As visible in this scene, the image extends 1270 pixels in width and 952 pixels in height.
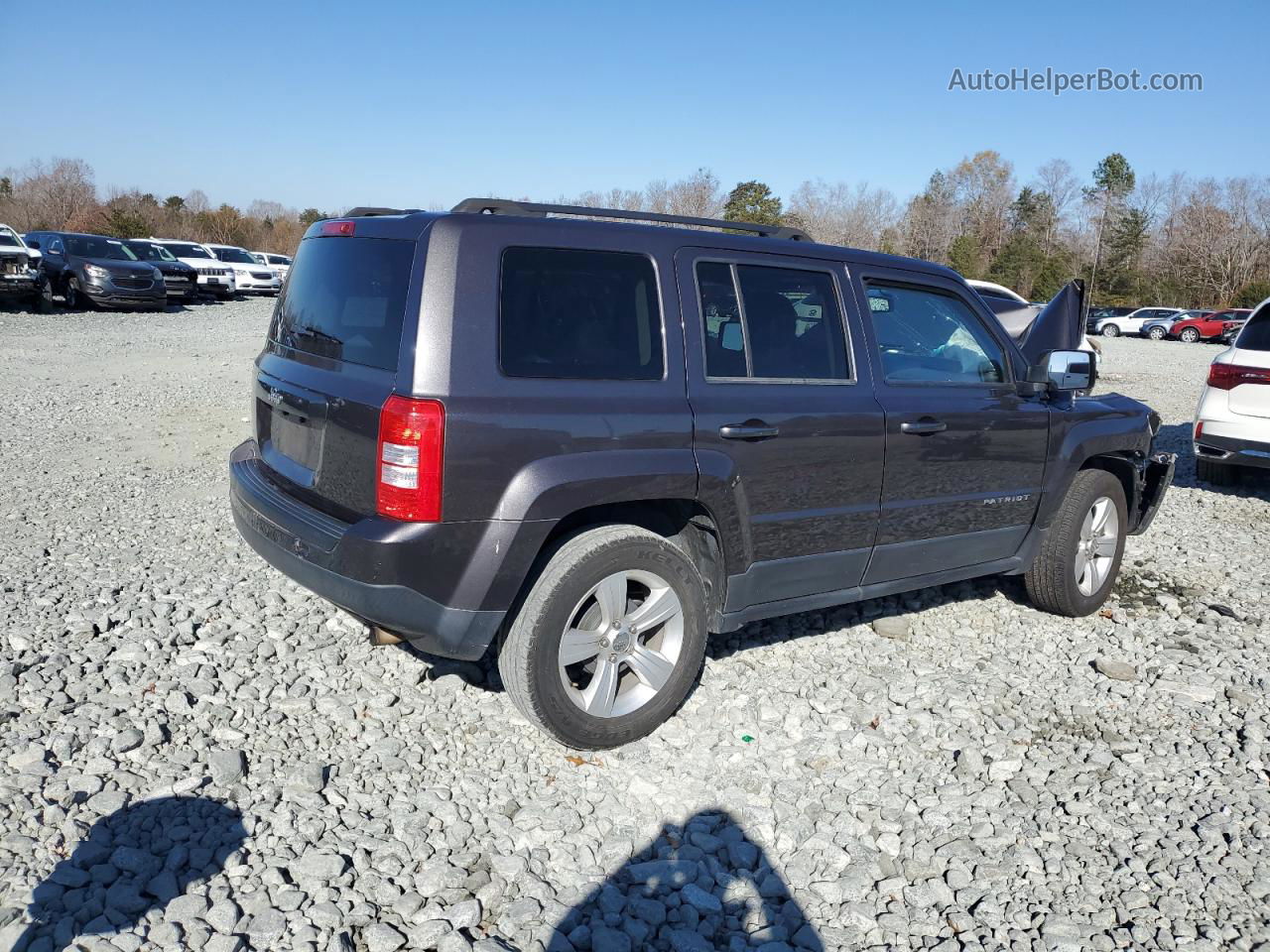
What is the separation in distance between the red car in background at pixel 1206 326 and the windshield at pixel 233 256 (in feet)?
117

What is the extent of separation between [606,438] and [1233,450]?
6654 mm

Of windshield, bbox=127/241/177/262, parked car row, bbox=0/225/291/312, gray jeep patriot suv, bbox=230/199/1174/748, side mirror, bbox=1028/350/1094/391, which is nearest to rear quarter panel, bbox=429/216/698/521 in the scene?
gray jeep patriot suv, bbox=230/199/1174/748

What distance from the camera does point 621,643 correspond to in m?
3.62

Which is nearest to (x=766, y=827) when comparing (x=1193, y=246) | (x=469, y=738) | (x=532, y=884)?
(x=532, y=884)

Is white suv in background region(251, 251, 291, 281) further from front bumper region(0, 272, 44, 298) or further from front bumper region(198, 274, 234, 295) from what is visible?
front bumper region(0, 272, 44, 298)

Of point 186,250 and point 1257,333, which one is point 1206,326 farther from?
point 186,250

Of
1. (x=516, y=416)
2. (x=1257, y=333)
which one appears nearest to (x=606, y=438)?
(x=516, y=416)

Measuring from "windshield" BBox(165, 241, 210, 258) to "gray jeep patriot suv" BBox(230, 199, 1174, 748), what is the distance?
29.1 m

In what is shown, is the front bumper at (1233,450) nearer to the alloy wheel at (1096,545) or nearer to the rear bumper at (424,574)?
the alloy wheel at (1096,545)

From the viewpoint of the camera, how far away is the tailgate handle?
3.67m

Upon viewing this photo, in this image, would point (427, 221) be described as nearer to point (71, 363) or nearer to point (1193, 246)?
point (71, 363)

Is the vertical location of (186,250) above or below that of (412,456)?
above

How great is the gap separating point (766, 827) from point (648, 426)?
4.72 feet

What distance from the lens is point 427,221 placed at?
10.9 feet
